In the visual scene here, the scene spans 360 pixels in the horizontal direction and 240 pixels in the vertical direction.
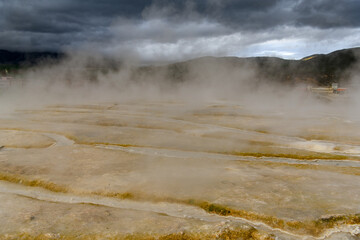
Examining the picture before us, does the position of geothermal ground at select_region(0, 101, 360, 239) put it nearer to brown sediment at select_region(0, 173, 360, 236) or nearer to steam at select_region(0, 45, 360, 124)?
brown sediment at select_region(0, 173, 360, 236)

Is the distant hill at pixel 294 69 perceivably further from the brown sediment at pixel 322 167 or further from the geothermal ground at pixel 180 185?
the brown sediment at pixel 322 167

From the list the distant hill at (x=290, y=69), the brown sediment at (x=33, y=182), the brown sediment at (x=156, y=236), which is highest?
the distant hill at (x=290, y=69)

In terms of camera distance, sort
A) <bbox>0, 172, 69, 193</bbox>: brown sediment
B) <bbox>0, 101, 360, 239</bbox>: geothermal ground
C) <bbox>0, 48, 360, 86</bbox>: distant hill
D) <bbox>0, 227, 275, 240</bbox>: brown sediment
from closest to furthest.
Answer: <bbox>0, 227, 275, 240</bbox>: brown sediment
<bbox>0, 101, 360, 239</bbox>: geothermal ground
<bbox>0, 172, 69, 193</bbox>: brown sediment
<bbox>0, 48, 360, 86</bbox>: distant hill

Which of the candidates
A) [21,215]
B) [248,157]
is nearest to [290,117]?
[248,157]

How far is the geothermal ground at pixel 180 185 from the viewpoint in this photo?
9625 mm

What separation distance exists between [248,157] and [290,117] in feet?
57.4

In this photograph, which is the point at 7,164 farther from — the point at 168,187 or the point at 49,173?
the point at 168,187

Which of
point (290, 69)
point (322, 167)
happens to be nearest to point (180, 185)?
point (322, 167)

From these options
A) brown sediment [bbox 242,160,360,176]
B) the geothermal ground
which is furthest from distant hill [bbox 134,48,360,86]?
brown sediment [bbox 242,160,360,176]

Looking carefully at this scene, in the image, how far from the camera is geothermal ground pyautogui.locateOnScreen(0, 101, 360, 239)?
9.62m

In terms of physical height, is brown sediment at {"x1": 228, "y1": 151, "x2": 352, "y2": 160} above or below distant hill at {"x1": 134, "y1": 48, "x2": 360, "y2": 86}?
below

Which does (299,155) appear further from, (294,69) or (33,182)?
(294,69)

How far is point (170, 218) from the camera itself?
33.7ft

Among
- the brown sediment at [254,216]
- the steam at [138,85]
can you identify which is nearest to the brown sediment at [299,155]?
the brown sediment at [254,216]
